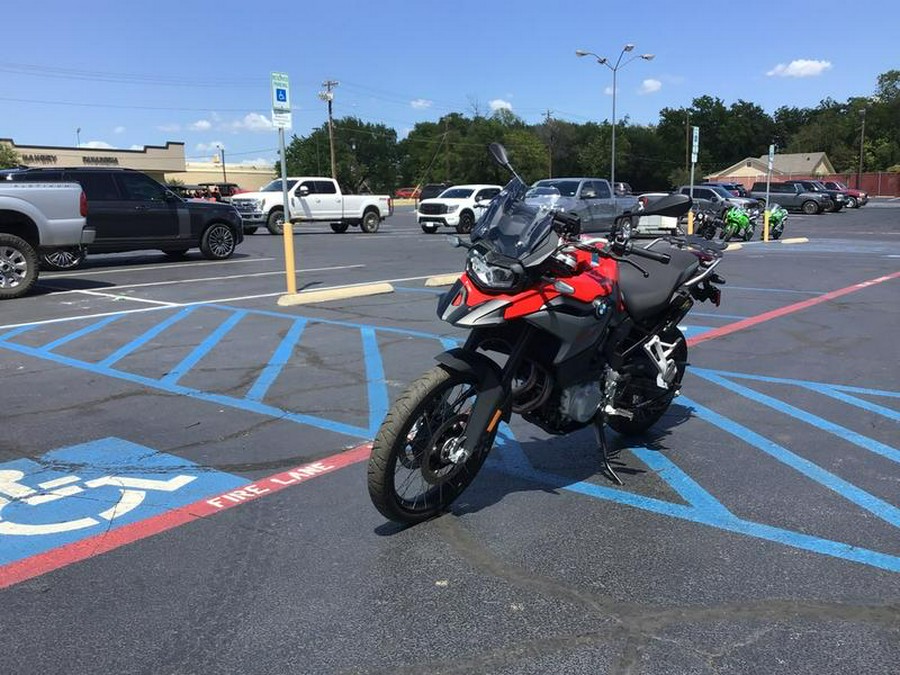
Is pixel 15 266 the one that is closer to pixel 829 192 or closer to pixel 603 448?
pixel 603 448

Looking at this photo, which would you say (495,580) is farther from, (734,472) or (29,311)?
(29,311)

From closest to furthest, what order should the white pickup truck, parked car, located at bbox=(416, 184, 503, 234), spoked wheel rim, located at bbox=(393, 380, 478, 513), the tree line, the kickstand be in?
spoked wheel rim, located at bbox=(393, 380, 478, 513), the kickstand, the white pickup truck, parked car, located at bbox=(416, 184, 503, 234), the tree line

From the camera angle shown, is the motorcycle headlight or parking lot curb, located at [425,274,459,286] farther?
parking lot curb, located at [425,274,459,286]

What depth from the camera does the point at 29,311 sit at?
9.70 metres

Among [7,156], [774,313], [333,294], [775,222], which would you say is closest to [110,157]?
[7,156]

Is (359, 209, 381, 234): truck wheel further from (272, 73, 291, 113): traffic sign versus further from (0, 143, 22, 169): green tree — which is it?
(0, 143, 22, 169): green tree

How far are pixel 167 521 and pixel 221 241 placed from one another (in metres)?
13.6

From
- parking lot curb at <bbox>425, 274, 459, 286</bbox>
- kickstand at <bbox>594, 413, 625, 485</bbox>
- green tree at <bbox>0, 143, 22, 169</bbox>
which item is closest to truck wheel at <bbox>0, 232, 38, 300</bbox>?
parking lot curb at <bbox>425, 274, 459, 286</bbox>

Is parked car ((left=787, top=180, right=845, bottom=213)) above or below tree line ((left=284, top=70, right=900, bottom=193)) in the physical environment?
below

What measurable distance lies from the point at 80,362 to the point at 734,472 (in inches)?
233

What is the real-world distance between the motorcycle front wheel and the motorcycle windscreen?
66cm

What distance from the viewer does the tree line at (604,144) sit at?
96312 mm

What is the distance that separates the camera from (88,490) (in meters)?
4.02

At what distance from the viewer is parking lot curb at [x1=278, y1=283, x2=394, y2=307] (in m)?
10.1
